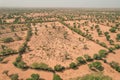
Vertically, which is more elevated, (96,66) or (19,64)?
(19,64)

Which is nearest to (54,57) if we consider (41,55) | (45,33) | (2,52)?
(41,55)

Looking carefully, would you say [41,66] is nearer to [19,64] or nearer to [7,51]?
[19,64]

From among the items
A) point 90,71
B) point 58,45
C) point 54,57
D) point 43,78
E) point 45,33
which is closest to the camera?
point 43,78

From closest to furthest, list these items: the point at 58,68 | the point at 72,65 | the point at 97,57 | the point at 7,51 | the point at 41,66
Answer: the point at 58,68 → the point at 41,66 → the point at 72,65 → the point at 97,57 → the point at 7,51

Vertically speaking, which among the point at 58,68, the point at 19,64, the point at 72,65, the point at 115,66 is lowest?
the point at 58,68

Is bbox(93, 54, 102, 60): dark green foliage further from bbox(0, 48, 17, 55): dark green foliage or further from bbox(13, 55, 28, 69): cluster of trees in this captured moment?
bbox(0, 48, 17, 55): dark green foliage

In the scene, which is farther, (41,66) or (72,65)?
(72,65)

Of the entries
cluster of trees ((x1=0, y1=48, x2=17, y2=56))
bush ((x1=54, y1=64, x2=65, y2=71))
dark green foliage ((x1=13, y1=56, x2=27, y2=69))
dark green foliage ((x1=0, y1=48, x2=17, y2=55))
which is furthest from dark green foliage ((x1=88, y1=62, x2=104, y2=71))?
dark green foliage ((x1=0, y1=48, x2=17, y2=55))

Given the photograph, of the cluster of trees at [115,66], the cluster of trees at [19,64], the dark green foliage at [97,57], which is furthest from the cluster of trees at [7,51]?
the cluster of trees at [115,66]

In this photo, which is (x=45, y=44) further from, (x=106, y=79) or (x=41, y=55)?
(x=106, y=79)

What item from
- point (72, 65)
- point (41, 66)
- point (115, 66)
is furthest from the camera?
point (72, 65)

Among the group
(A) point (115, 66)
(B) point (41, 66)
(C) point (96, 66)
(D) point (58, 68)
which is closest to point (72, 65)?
(D) point (58, 68)
